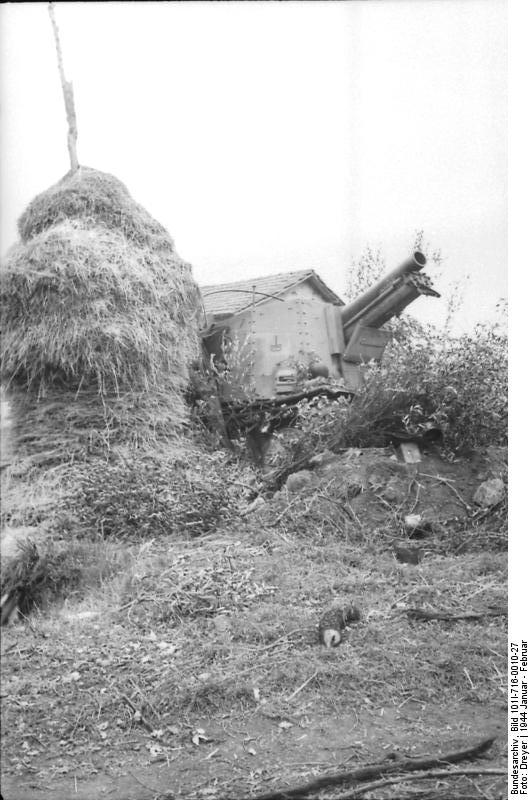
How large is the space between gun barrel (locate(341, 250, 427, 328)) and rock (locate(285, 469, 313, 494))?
1.99ft

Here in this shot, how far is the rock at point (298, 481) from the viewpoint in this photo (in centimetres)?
295

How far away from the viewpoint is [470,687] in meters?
2.56

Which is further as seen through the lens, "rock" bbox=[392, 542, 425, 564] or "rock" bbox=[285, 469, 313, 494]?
"rock" bbox=[285, 469, 313, 494]

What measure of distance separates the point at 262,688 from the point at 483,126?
7.16ft

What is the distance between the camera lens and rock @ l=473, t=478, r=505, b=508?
2789mm

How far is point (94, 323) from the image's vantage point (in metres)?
2.99

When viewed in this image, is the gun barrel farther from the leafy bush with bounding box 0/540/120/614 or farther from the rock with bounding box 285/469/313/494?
the leafy bush with bounding box 0/540/120/614

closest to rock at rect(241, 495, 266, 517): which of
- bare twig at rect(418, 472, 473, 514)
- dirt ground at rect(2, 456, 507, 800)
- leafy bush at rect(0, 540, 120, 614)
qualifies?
dirt ground at rect(2, 456, 507, 800)

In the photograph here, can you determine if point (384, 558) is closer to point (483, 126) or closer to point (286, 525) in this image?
point (286, 525)

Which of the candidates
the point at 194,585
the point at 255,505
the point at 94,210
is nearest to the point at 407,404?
the point at 255,505

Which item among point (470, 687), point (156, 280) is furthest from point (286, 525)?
point (156, 280)

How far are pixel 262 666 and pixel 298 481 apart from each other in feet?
2.32

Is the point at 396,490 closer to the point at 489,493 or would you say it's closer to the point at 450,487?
the point at 450,487

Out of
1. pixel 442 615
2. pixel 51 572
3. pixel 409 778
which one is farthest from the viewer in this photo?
pixel 51 572
